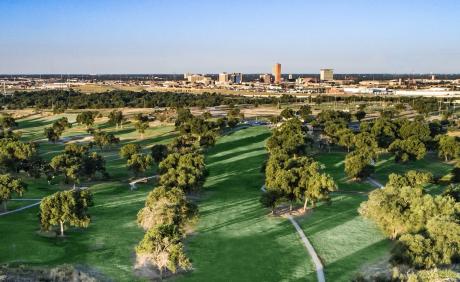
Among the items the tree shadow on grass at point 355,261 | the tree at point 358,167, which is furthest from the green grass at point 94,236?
the tree at point 358,167

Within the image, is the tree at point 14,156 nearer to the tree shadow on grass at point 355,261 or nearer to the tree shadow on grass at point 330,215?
the tree shadow on grass at point 330,215

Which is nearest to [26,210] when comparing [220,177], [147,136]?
[220,177]

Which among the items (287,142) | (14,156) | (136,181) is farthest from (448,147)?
(14,156)

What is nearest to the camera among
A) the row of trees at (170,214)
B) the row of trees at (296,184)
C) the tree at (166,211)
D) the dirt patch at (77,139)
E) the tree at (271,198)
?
the row of trees at (170,214)

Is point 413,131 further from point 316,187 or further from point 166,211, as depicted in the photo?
point 166,211

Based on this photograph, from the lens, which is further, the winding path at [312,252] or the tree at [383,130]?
the tree at [383,130]

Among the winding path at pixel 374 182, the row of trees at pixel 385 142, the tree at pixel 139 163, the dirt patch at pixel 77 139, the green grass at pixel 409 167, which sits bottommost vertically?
the winding path at pixel 374 182
